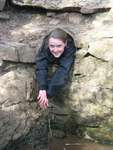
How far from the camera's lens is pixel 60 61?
209 inches

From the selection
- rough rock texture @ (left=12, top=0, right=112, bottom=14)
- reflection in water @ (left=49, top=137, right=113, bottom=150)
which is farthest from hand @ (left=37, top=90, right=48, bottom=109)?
rough rock texture @ (left=12, top=0, right=112, bottom=14)

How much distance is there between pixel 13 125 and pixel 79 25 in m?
1.73

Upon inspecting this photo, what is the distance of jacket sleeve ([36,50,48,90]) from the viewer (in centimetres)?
519

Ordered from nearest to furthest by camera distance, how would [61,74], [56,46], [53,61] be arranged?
[56,46]
[61,74]
[53,61]

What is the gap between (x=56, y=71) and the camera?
531 cm

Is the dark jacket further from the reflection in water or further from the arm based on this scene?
the reflection in water

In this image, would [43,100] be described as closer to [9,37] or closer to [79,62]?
[79,62]

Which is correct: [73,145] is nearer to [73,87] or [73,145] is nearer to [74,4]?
[73,87]

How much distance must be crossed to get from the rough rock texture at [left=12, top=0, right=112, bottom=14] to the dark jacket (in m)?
0.71

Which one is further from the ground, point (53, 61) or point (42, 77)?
point (53, 61)

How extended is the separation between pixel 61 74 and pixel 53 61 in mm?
222

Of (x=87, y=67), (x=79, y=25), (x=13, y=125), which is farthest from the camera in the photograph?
(x=79, y=25)

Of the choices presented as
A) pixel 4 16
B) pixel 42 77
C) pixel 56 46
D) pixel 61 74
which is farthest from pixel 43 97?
pixel 4 16

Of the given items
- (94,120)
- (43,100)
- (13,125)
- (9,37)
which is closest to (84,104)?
(94,120)
